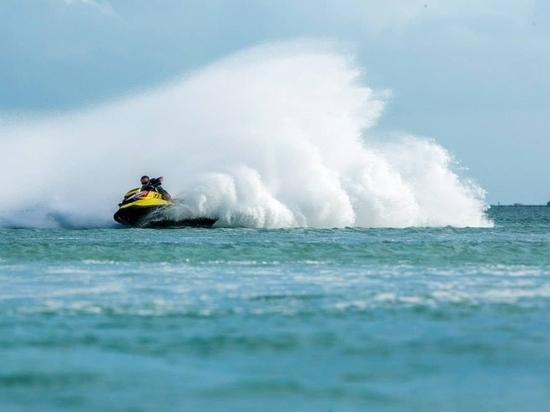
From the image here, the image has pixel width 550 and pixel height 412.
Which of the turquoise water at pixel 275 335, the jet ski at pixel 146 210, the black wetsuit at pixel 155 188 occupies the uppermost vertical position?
the black wetsuit at pixel 155 188

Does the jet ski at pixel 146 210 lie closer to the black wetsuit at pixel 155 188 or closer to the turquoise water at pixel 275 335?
the black wetsuit at pixel 155 188

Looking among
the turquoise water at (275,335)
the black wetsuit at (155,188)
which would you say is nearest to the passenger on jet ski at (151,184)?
the black wetsuit at (155,188)

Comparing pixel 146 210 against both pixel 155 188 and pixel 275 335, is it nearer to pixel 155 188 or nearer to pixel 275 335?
pixel 155 188

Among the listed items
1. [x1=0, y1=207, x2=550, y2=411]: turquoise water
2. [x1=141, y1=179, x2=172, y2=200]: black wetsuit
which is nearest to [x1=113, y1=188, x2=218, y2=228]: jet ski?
[x1=141, y1=179, x2=172, y2=200]: black wetsuit

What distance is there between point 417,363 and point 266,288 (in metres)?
6.21

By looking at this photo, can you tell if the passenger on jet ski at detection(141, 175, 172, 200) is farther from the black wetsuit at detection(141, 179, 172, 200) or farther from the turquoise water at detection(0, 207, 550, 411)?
the turquoise water at detection(0, 207, 550, 411)

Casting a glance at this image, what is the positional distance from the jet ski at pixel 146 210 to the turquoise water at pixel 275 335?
604 inches

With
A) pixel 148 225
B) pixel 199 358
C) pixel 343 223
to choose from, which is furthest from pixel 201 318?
pixel 343 223

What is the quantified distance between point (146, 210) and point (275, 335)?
25632 mm

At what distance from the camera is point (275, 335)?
10.8 metres

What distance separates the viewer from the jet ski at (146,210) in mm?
35781

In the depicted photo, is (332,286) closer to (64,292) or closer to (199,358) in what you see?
(64,292)

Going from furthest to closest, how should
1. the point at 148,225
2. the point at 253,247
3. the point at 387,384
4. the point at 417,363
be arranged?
the point at 148,225 < the point at 253,247 < the point at 417,363 < the point at 387,384

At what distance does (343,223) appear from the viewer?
4188 cm
